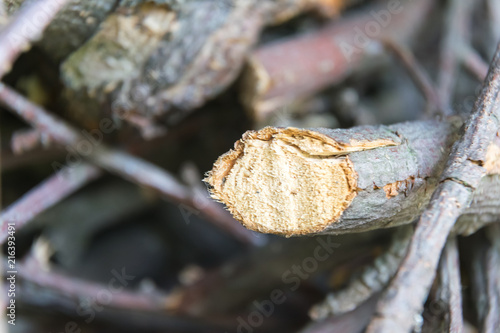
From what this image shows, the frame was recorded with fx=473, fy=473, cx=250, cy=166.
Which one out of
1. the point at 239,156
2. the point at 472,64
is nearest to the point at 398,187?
the point at 239,156

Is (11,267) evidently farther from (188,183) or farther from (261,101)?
(261,101)

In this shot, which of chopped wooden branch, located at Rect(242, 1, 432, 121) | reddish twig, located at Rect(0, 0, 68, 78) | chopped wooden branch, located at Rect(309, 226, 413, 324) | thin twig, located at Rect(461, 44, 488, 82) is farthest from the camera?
thin twig, located at Rect(461, 44, 488, 82)

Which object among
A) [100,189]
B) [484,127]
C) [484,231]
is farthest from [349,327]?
[100,189]

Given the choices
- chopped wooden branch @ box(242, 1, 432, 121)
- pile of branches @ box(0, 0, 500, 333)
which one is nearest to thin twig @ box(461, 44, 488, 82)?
pile of branches @ box(0, 0, 500, 333)

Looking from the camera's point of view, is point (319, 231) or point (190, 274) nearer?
point (319, 231)

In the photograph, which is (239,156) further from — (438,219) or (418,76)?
(418,76)

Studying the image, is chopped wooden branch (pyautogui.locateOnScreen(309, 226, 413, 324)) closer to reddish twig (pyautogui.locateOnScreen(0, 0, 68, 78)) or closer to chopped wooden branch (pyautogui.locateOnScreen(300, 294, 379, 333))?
chopped wooden branch (pyautogui.locateOnScreen(300, 294, 379, 333))

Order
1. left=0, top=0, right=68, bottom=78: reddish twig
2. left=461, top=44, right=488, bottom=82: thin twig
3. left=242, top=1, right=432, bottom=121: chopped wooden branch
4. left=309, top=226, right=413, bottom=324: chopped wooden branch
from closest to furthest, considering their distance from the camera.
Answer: left=0, top=0, right=68, bottom=78: reddish twig < left=309, top=226, right=413, bottom=324: chopped wooden branch < left=242, top=1, right=432, bottom=121: chopped wooden branch < left=461, top=44, right=488, bottom=82: thin twig
